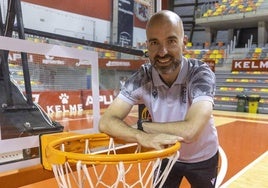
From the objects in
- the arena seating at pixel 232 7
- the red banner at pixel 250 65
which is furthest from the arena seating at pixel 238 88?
the arena seating at pixel 232 7

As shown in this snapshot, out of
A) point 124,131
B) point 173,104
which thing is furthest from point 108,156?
point 173,104

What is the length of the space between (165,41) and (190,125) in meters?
0.44

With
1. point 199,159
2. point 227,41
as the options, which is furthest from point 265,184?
point 227,41

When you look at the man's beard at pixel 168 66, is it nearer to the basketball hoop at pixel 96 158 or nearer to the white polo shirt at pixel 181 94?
the white polo shirt at pixel 181 94

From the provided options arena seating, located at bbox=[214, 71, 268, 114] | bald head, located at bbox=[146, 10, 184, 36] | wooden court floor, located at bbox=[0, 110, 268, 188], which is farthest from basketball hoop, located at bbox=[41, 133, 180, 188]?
arena seating, located at bbox=[214, 71, 268, 114]

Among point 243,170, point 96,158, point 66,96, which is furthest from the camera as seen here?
point 66,96

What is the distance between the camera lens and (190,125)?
133 cm

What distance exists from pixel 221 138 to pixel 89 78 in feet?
12.7

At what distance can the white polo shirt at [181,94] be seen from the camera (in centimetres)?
155

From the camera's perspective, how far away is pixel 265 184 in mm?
3135

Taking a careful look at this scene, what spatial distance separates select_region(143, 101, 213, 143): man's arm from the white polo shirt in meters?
0.06

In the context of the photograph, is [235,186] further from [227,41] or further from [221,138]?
[227,41]

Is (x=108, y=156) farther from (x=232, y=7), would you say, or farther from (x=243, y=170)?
(x=232, y=7)

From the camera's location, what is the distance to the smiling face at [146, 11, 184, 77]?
57.7 inches
